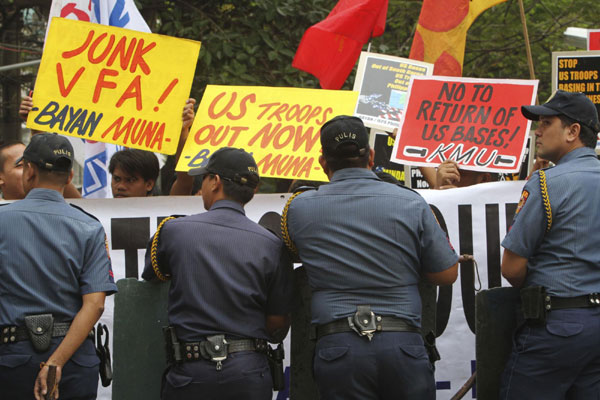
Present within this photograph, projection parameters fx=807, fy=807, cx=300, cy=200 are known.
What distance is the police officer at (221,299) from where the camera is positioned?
3.39 metres

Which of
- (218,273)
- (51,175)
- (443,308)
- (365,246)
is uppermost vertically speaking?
(51,175)

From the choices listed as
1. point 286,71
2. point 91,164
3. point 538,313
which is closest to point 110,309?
point 91,164

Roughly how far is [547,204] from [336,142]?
3.25 ft

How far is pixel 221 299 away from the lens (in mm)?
3430

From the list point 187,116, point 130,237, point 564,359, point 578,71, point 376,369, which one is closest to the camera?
point 376,369

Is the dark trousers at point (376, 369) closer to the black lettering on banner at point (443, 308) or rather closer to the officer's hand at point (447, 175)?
the black lettering on banner at point (443, 308)

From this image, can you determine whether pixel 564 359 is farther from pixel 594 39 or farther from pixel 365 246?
pixel 594 39

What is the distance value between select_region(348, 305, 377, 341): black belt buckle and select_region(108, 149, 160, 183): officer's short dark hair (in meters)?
2.32

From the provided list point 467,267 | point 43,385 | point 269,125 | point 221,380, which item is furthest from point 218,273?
point 467,267

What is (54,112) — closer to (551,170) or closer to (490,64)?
(551,170)

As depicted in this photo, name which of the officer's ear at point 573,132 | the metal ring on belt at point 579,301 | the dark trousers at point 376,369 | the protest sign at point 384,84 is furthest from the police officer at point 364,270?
the protest sign at point 384,84

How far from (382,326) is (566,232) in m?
0.97

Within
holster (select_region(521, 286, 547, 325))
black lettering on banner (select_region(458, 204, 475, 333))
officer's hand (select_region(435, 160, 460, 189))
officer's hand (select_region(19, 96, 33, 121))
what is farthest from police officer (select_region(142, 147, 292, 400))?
officer's hand (select_region(435, 160, 460, 189))

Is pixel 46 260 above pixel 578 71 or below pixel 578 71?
below
